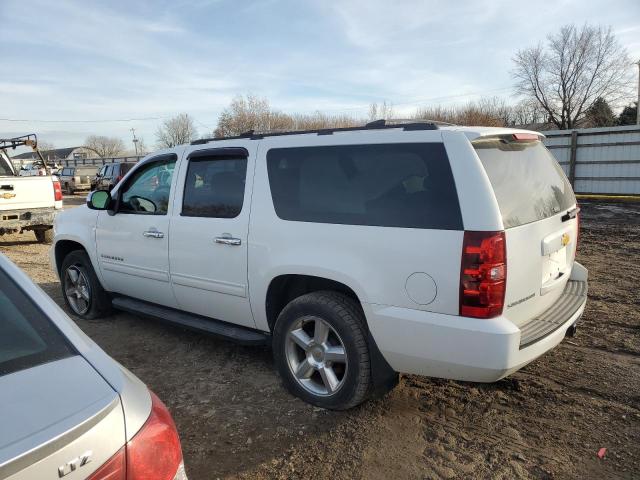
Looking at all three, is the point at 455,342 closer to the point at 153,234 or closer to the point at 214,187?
the point at 214,187

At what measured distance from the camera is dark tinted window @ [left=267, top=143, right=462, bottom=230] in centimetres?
286

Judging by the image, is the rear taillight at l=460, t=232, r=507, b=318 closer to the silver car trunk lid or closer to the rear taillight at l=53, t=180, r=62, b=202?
the silver car trunk lid

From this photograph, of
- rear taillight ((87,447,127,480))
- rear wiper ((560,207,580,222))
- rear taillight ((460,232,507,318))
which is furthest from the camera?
rear wiper ((560,207,580,222))

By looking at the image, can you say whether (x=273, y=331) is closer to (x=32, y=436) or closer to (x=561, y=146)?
(x=32, y=436)

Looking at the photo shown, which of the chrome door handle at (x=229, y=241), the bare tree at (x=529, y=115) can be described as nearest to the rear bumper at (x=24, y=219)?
the chrome door handle at (x=229, y=241)

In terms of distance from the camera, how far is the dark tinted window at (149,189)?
Answer: 4.45 metres

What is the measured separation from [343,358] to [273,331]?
66 centimetres

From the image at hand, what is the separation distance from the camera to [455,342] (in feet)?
9.05

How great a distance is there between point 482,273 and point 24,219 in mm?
9676

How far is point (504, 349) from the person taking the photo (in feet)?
8.77

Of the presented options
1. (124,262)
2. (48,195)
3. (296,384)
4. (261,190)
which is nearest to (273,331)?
(296,384)

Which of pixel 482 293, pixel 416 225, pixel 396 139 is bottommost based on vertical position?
pixel 482 293

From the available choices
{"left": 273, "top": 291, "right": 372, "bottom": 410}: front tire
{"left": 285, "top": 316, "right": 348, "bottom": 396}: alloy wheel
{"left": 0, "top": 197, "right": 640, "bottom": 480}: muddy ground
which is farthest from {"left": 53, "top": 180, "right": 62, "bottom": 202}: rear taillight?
{"left": 285, "top": 316, "right": 348, "bottom": 396}: alloy wheel

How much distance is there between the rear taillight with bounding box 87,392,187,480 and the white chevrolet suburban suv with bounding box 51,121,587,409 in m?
1.65
